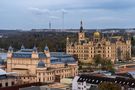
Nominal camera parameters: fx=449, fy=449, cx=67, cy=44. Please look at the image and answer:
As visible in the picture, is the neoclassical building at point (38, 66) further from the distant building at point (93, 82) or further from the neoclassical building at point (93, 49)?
the neoclassical building at point (93, 49)

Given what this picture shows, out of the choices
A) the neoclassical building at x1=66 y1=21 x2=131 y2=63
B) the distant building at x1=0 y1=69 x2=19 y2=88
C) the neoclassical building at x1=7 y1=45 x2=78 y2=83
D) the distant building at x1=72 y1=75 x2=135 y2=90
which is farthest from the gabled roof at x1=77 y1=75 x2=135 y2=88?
the neoclassical building at x1=66 y1=21 x2=131 y2=63

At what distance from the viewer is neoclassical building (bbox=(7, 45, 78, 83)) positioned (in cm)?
5184

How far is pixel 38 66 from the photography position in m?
51.9

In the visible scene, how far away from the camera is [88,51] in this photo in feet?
243

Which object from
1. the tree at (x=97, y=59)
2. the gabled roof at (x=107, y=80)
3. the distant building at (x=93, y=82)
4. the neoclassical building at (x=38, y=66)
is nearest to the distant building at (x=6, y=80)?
the distant building at (x=93, y=82)

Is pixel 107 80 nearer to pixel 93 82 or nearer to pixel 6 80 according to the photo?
pixel 93 82

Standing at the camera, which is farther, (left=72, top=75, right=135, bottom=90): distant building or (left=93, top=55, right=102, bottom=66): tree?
(left=93, top=55, right=102, bottom=66): tree

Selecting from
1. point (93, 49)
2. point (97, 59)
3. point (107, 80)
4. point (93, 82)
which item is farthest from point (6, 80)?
point (93, 49)

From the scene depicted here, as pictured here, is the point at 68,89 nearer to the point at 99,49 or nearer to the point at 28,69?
the point at 28,69

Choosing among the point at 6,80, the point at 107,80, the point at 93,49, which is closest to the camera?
the point at 107,80

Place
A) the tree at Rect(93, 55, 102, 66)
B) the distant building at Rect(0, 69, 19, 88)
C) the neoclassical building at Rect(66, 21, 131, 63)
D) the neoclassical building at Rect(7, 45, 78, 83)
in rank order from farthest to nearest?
the neoclassical building at Rect(66, 21, 131, 63)
the tree at Rect(93, 55, 102, 66)
the neoclassical building at Rect(7, 45, 78, 83)
the distant building at Rect(0, 69, 19, 88)

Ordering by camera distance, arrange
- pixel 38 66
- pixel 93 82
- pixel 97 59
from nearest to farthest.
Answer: pixel 93 82, pixel 38 66, pixel 97 59

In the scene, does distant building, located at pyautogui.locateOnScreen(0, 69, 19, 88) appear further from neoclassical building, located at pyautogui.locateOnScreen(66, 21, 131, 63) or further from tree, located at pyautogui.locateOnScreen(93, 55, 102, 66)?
neoclassical building, located at pyautogui.locateOnScreen(66, 21, 131, 63)

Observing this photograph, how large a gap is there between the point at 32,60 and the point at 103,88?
69.4ft
